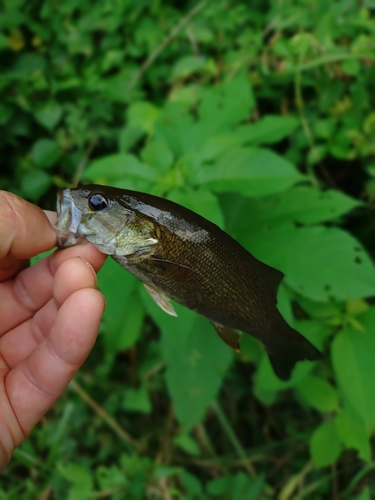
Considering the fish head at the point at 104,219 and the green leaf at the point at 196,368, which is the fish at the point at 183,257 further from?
the green leaf at the point at 196,368

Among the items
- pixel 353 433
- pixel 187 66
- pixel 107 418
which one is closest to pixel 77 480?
pixel 107 418

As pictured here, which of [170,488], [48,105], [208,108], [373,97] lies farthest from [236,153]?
[48,105]

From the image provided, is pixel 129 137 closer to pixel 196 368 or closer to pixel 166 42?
pixel 166 42

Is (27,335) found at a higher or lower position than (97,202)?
lower

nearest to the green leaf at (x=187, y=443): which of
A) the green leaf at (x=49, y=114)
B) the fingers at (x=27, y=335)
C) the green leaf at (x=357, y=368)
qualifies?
the green leaf at (x=357, y=368)

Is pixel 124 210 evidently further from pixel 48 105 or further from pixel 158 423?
pixel 48 105

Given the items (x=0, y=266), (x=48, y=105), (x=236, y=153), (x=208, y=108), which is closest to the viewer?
(x=0, y=266)

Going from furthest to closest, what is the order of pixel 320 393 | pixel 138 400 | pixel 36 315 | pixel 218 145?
Result: pixel 138 400 → pixel 320 393 → pixel 218 145 → pixel 36 315
